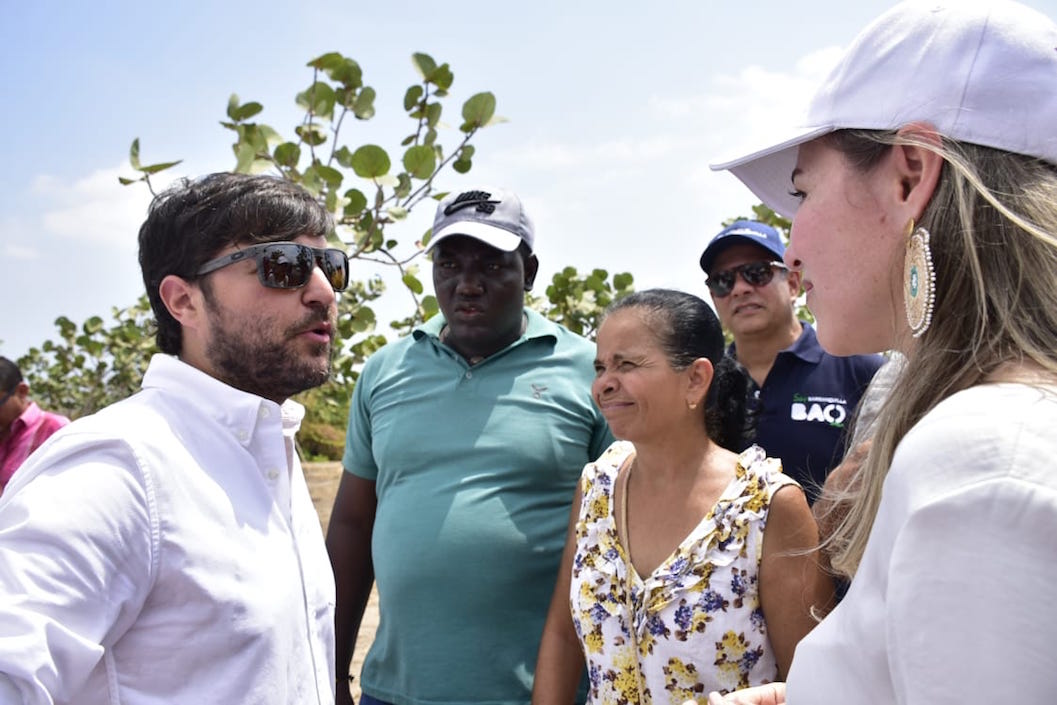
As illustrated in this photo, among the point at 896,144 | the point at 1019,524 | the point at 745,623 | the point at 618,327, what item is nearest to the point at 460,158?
the point at 618,327

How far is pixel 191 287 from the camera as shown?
85.0 inches

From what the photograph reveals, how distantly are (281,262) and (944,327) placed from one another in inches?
62.2

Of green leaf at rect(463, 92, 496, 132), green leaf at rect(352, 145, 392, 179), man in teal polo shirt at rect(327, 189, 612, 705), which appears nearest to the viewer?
man in teal polo shirt at rect(327, 189, 612, 705)

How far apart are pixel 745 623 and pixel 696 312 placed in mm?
1030

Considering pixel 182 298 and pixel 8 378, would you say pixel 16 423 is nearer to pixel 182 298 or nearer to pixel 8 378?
pixel 8 378

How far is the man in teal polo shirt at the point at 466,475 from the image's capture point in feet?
9.82

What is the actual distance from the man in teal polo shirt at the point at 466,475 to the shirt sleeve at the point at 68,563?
4.78 feet

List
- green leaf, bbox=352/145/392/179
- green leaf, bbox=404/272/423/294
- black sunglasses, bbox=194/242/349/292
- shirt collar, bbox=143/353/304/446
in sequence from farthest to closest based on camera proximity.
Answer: green leaf, bbox=404/272/423/294 → green leaf, bbox=352/145/392/179 → black sunglasses, bbox=194/242/349/292 → shirt collar, bbox=143/353/304/446

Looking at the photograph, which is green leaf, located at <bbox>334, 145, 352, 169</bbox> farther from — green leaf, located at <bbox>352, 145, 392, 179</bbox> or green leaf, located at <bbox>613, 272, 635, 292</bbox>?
green leaf, located at <bbox>613, 272, 635, 292</bbox>

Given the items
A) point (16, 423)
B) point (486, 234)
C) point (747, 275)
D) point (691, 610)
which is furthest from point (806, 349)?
point (16, 423)

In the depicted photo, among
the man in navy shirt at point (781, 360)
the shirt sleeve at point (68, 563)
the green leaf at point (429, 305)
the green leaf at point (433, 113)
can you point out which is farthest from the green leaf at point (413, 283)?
the shirt sleeve at point (68, 563)

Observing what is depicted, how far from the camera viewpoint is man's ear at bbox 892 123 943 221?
1.09 m

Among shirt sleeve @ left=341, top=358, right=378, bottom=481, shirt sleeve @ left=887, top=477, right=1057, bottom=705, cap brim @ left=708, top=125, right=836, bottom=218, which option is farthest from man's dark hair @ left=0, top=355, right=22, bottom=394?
shirt sleeve @ left=887, top=477, right=1057, bottom=705

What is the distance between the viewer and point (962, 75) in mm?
1090
